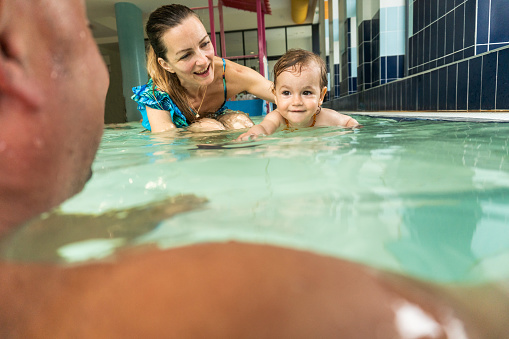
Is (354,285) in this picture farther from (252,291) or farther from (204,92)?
(204,92)

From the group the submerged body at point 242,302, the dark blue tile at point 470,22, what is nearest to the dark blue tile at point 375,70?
the dark blue tile at point 470,22

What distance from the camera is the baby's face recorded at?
2.54m

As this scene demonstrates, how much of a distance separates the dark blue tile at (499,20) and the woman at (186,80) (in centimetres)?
231

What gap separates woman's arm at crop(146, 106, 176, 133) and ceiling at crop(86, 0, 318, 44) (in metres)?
6.46

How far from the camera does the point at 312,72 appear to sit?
2.54 meters

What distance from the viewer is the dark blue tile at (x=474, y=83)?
3.33 meters

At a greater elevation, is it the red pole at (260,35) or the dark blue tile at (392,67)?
the red pole at (260,35)

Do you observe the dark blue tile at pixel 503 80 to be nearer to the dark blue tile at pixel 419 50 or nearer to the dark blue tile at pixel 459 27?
the dark blue tile at pixel 459 27

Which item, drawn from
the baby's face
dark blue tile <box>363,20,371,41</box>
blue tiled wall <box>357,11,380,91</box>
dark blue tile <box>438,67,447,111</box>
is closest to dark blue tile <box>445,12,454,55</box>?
dark blue tile <box>438,67,447,111</box>

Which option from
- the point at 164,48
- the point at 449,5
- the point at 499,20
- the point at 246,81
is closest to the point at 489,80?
the point at 499,20

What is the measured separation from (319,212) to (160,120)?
102 inches

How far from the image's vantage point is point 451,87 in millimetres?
3844

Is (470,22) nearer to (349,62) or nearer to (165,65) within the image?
(165,65)

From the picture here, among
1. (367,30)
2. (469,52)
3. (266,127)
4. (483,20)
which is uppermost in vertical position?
(367,30)
